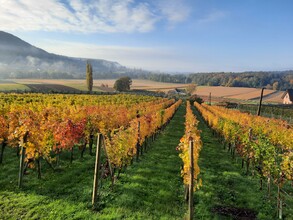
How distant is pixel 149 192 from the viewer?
1048cm

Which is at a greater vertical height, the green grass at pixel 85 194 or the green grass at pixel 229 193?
the green grass at pixel 85 194

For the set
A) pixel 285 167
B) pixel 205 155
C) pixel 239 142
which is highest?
pixel 285 167

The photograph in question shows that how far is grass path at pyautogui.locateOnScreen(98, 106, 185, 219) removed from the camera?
8711 millimetres

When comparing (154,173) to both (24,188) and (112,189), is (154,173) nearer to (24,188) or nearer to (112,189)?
(112,189)

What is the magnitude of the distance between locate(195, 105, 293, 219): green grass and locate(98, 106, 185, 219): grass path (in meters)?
0.99

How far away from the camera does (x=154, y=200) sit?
32.0 ft

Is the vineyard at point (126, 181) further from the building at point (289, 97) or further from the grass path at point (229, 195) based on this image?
the building at point (289, 97)

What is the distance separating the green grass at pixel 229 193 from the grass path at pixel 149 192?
0.99 m

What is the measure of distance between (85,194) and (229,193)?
627 centimetres

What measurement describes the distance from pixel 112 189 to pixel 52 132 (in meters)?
4.35

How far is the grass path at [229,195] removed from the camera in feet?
29.9

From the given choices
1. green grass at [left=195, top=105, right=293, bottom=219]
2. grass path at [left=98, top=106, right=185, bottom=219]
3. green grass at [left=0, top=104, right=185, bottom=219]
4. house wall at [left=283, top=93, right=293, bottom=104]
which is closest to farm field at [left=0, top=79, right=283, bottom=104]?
house wall at [left=283, top=93, right=293, bottom=104]

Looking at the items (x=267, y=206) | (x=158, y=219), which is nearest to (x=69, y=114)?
(x=158, y=219)

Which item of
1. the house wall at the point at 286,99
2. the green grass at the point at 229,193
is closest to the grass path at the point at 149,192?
the green grass at the point at 229,193
